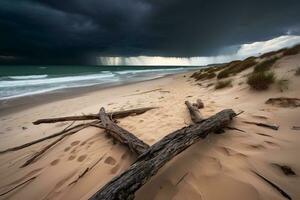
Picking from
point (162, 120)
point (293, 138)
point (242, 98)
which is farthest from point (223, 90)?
point (293, 138)

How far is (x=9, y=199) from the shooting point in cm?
254

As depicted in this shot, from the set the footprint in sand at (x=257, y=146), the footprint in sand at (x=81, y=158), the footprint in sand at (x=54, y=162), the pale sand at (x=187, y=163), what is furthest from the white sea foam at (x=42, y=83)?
the footprint in sand at (x=257, y=146)

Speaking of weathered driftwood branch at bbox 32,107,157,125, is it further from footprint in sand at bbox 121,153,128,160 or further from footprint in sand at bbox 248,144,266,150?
footprint in sand at bbox 248,144,266,150

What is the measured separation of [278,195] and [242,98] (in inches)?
161

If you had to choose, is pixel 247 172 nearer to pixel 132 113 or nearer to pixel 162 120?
pixel 162 120

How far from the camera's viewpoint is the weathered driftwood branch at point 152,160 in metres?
1.74

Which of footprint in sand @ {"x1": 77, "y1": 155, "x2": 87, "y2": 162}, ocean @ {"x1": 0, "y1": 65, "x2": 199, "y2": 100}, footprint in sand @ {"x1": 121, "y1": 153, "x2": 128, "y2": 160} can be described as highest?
footprint in sand @ {"x1": 121, "y1": 153, "x2": 128, "y2": 160}

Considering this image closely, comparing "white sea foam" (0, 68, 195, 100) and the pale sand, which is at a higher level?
the pale sand

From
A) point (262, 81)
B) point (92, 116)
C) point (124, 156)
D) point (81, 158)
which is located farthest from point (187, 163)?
point (262, 81)

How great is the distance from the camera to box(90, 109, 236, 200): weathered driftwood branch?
1.74 metres

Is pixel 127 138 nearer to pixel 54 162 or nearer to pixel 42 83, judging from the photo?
pixel 54 162

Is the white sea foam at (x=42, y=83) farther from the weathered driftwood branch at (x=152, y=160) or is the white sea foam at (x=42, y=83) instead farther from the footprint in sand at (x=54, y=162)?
the weathered driftwood branch at (x=152, y=160)

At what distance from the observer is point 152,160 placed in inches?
84.0

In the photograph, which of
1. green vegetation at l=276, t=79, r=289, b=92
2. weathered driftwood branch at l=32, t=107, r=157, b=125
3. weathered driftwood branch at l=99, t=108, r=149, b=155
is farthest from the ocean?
green vegetation at l=276, t=79, r=289, b=92
